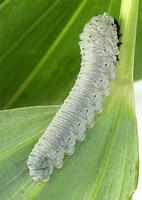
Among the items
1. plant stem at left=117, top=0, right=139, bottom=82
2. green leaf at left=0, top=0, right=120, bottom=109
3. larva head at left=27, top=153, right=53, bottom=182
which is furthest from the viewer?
green leaf at left=0, top=0, right=120, bottom=109

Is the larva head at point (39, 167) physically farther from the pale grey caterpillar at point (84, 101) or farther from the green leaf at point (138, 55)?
the green leaf at point (138, 55)

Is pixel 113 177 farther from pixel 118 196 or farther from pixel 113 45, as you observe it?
pixel 113 45

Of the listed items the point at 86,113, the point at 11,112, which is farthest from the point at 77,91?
the point at 11,112

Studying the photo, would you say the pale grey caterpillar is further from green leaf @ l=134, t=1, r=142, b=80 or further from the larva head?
green leaf @ l=134, t=1, r=142, b=80

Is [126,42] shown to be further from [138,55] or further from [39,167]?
[39,167]

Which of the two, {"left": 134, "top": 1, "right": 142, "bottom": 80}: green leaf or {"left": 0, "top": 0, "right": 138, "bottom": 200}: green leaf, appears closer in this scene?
{"left": 0, "top": 0, "right": 138, "bottom": 200}: green leaf

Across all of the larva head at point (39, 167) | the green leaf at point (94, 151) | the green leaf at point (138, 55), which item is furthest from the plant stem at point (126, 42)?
the larva head at point (39, 167)

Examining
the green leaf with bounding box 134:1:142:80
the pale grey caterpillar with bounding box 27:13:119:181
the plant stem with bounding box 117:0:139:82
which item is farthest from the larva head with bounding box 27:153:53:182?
the green leaf with bounding box 134:1:142:80
